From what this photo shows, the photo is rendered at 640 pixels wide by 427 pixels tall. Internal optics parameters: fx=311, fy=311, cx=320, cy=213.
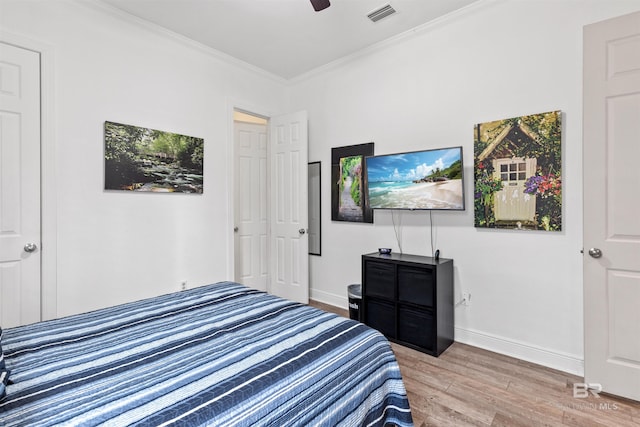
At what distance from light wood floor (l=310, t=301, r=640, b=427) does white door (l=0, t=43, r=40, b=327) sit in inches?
113

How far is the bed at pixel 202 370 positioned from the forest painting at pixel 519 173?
1.77 m

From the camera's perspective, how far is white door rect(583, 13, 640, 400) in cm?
195

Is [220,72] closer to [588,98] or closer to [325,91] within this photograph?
[325,91]

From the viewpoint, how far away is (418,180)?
9.29 ft

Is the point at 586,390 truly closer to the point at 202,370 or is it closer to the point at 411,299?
the point at 411,299

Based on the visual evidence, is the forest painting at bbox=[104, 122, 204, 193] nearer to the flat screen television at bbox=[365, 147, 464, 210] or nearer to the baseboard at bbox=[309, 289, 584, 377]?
the flat screen television at bbox=[365, 147, 464, 210]

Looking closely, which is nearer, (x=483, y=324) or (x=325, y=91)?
(x=483, y=324)

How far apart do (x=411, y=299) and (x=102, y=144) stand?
9.85 feet

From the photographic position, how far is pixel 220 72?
11.7 ft

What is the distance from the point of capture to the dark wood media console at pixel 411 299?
262 centimetres

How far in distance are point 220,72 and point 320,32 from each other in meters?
1.24

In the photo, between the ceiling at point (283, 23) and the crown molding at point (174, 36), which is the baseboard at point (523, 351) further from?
the crown molding at point (174, 36)

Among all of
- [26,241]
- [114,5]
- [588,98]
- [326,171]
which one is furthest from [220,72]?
[588,98]

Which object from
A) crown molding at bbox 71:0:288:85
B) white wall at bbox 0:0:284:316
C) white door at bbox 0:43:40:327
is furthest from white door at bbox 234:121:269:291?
white door at bbox 0:43:40:327
